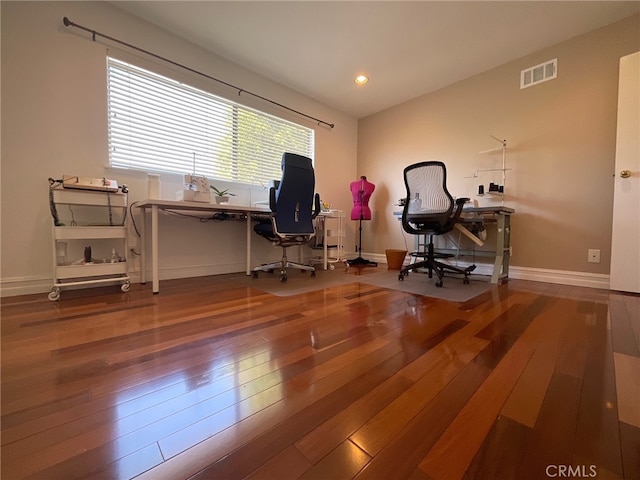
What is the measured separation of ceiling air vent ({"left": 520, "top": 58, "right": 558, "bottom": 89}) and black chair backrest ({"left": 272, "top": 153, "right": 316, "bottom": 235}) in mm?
2649

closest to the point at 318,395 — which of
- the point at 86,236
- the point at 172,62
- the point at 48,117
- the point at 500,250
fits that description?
the point at 86,236

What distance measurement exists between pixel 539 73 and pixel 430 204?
200 cm

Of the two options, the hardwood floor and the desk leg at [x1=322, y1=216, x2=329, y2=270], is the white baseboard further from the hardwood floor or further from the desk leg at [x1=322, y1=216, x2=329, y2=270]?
the desk leg at [x1=322, y1=216, x2=329, y2=270]

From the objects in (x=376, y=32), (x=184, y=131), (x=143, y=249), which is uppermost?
(x=376, y=32)

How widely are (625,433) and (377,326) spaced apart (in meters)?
0.92

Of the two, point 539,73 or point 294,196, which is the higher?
point 539,73

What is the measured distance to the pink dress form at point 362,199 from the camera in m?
4.15

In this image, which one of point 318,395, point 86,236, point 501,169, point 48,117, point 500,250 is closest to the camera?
point 318,395

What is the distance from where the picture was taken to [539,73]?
2869 mm

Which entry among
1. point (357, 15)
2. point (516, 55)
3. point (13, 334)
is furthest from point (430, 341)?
point (516, 55)

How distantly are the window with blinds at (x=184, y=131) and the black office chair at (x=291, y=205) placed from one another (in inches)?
38.9

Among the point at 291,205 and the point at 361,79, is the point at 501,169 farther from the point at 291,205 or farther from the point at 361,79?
the point at 291,205

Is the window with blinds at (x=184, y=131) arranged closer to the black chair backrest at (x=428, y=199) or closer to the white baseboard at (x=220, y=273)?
the white baseboard at (x=220, y=273)

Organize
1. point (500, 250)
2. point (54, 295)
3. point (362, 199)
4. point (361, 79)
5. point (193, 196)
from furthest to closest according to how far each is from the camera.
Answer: point (362, 199), point (361, 79), point (500, 250), point (193, 196), point (54, 295)
